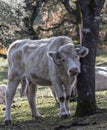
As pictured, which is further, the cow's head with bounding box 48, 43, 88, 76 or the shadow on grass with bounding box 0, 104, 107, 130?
the cow's head with bounding box 48, 43, 88, 76

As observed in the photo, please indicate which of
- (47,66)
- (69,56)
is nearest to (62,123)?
(69,56)

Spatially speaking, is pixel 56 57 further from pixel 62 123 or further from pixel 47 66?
pixel 62 123

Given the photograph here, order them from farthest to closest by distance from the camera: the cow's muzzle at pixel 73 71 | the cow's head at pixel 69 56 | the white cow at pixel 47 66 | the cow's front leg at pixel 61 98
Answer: the cow's front leg at pixel 61 98 < the white cow at pixel 47 66 < the cow's head at pixel 69 56 < the cow's muzzle at pixel 73 71

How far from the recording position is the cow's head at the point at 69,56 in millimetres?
11578

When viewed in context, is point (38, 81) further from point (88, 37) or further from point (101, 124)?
point (101, 124)

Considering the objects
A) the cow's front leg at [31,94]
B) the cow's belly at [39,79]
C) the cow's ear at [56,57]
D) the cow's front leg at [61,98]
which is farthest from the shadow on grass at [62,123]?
the cow's ear at [56,57]

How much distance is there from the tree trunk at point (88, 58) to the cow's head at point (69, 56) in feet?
0.84

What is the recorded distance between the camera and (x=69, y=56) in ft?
39.2

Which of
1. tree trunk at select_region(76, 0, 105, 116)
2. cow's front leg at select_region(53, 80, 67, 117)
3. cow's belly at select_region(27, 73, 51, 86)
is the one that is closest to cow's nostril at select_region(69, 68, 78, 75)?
tree trunk at select_region(76, 0, 105, 116)

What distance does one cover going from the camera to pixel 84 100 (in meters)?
12.0

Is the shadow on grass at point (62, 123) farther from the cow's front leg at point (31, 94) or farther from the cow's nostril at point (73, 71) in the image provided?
the cow's nostril at point (73, 71)

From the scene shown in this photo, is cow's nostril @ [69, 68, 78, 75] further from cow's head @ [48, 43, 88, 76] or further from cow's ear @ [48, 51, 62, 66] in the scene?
cow's ear @ [48, 51, 62, 66]

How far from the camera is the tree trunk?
1175 centimetres

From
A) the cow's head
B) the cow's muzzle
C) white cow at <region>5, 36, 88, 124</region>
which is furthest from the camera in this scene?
white cow at <region>5, 36, 88, 124</region>
